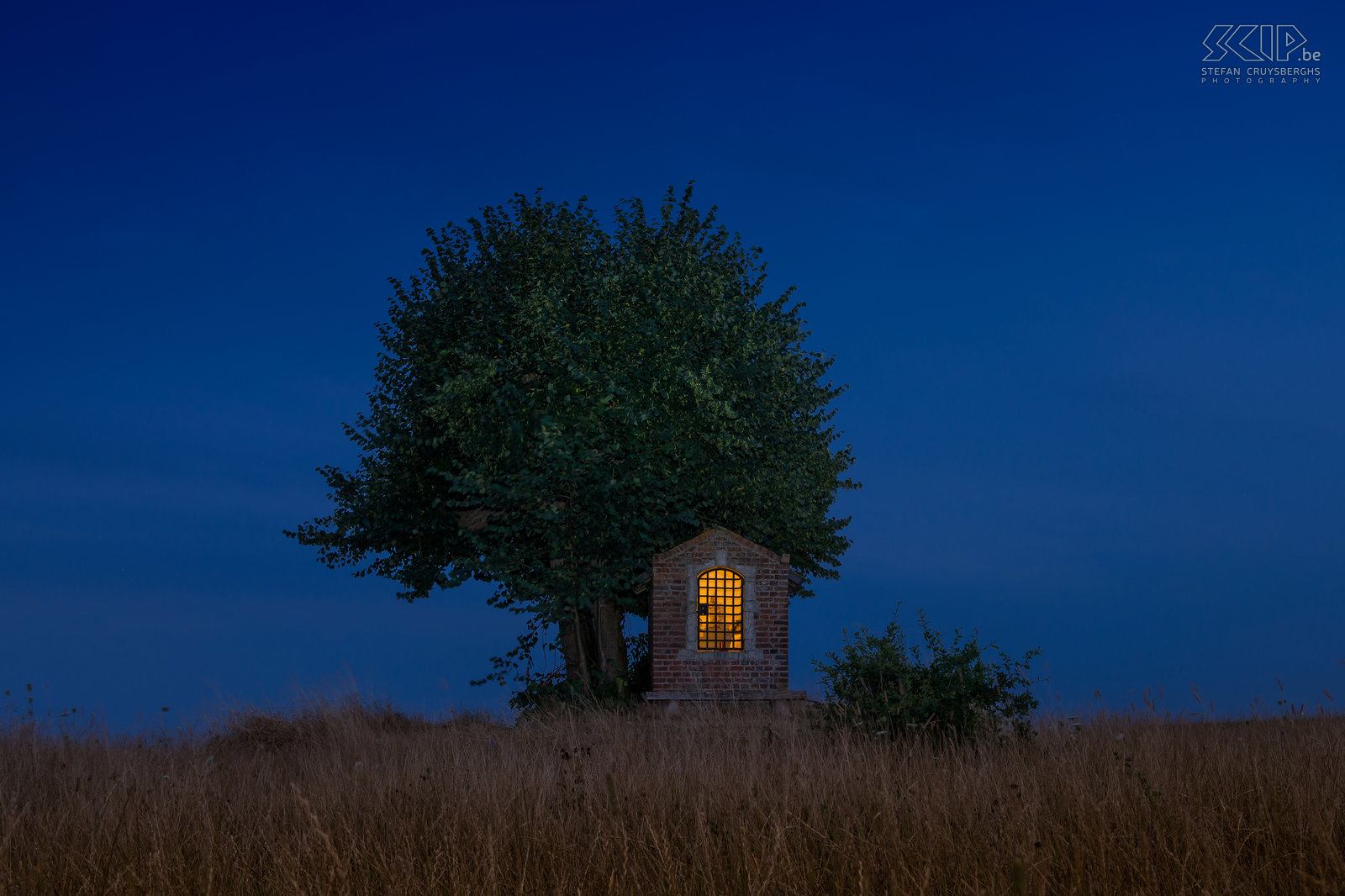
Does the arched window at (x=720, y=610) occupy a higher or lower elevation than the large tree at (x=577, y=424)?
lower

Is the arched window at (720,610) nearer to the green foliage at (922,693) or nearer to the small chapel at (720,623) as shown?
the small chapel at (720,623)

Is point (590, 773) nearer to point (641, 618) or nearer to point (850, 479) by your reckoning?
point (641, 618)

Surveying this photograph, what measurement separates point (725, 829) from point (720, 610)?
53.3ft

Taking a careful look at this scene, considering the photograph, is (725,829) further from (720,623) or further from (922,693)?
(720,623)

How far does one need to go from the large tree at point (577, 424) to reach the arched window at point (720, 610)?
1.52m

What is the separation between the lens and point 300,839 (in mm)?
7531

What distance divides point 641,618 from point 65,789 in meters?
17.6

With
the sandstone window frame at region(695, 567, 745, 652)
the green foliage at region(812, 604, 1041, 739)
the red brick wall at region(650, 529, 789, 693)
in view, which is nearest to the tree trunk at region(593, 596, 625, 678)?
the red brick wall at region(650, 529, 789, 693)

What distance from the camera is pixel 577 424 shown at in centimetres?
2166

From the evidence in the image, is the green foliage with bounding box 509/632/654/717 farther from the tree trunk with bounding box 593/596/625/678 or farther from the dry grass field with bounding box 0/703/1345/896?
the dry grass field with bounding box 0/703/1345/896

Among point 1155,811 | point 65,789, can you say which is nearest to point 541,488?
point 65,789

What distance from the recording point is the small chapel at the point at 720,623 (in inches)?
909

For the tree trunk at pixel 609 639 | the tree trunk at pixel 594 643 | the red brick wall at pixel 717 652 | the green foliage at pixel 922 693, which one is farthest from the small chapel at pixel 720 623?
the green foliage at pixel 922 693

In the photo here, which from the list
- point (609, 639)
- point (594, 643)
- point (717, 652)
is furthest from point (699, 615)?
point (594, 643)
